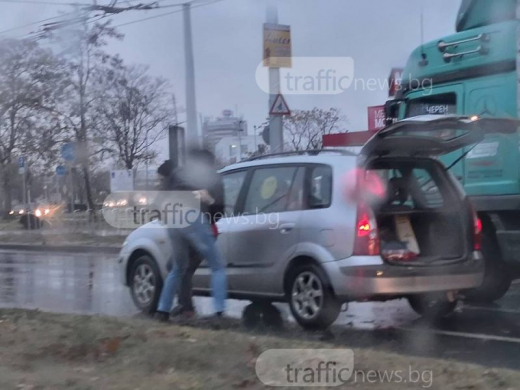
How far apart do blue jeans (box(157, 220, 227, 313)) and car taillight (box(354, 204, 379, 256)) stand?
158cm

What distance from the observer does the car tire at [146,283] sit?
9.37m

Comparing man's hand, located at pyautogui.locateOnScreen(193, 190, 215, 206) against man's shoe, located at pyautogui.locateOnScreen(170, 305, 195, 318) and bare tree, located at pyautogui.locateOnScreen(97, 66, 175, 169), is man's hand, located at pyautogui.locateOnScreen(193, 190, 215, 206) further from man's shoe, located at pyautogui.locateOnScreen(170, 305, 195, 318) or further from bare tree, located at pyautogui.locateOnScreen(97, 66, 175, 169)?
bare tree, located at pyautogui.locateOnScreen(97, 66, 175, 169)

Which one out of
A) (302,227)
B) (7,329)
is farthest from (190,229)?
(7,329)

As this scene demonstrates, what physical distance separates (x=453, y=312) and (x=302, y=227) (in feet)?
7.88

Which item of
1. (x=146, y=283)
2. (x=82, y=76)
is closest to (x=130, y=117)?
(x=82, y=76)

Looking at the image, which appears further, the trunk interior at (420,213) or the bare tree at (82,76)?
the bare tree at (82,76)

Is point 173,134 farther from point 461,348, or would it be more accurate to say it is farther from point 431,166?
point 461,348

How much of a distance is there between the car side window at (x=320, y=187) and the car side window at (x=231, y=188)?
3.66ft

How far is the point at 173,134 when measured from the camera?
48.6 feet

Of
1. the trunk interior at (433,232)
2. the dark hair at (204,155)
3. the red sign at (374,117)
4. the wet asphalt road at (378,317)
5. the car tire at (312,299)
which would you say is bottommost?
the wet asphalt road at (378,317)

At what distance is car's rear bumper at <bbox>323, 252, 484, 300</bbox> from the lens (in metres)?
7.54

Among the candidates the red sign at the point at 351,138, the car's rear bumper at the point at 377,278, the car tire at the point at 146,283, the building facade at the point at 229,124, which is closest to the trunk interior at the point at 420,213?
the car's rear bumper at the point at 377,278

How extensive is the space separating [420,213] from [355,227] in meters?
1.11

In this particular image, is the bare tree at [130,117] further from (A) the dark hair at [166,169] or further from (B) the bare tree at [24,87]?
(A) the dark hair at [166,169]
